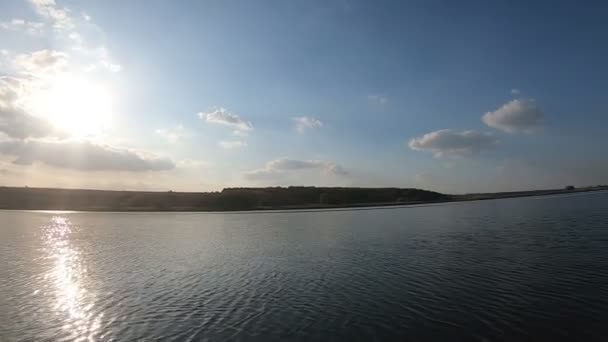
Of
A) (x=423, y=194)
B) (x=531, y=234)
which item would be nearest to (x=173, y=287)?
(x=531, y=234)

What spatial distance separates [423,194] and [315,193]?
204ft

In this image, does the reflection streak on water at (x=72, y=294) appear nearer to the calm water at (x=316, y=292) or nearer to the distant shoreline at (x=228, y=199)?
the calm water at (x=316, y=292)

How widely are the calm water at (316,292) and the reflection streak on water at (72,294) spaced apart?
0.29 ft

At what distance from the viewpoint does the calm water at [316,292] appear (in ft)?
46.4

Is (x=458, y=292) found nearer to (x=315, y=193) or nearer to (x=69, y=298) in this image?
(x=69, y=298)

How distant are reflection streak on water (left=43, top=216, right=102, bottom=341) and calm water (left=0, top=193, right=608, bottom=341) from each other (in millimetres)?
87

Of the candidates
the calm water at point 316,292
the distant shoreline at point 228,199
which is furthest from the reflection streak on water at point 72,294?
the distant shoreline at point 228,199

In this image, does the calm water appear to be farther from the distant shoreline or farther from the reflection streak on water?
the distant shoreline

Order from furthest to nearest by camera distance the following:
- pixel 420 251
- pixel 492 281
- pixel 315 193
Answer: pixel 315 193, pixel 420 251, pixel 492 281

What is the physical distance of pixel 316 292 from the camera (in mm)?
19828

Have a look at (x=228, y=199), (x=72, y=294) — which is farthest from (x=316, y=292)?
(x=228, y=199)

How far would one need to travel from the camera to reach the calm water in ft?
46.4

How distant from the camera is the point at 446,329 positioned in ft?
45.3

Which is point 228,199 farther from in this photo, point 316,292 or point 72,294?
point 316,292
